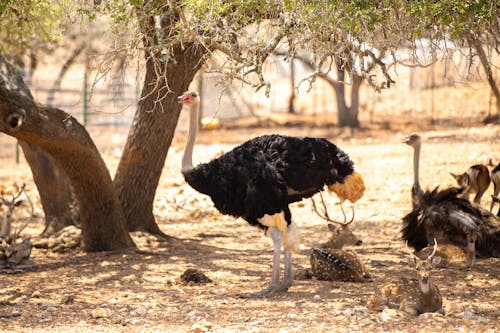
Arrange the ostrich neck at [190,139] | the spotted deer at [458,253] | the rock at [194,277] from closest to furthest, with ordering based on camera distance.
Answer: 1. the ostrich neck at [190,139]
2. the rock at [194,277]
3. the spotted deer at [458,253]

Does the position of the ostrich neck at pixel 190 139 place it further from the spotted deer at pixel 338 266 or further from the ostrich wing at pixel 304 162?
the spotted deer at pixel 338 266

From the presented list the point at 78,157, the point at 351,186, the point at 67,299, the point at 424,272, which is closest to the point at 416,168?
the point at 351,186

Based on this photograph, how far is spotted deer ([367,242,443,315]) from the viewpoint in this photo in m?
6.63

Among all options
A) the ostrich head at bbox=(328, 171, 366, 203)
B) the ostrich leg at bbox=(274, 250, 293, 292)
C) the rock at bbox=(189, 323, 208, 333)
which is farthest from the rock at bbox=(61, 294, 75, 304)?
the ostrich head at bbox=(328, 171, 366, 203)

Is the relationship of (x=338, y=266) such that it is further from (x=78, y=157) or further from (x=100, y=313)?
(x=78, y=157)

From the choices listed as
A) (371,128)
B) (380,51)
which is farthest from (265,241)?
(371,128)

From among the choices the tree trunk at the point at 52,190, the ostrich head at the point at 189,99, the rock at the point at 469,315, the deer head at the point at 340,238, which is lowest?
the rock at the point at 469,315

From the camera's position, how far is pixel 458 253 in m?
8.82

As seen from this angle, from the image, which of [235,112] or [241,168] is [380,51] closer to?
[241,168]

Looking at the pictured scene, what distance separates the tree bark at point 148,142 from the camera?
9742mm

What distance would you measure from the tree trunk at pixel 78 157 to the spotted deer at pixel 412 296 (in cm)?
355

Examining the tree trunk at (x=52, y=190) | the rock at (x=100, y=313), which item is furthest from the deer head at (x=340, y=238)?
the rock at (x=100, y=313)

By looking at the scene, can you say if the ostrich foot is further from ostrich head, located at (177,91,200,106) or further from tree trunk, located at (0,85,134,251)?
tree trunk, located at (0,85,134,251)

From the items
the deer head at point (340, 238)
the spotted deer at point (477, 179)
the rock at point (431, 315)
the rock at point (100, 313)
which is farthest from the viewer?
the spotted deer at point (477, 179)
